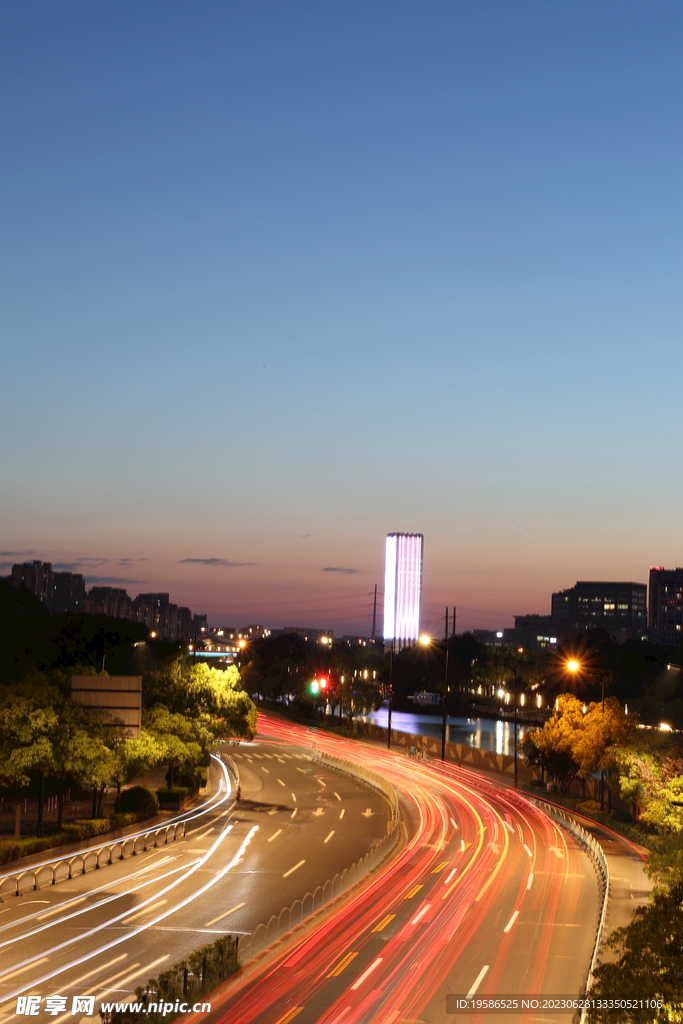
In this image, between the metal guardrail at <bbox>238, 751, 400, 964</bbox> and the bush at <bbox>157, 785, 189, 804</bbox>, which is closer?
the metal guardrail at <bbox>238, 751, 400, 964</bbox>

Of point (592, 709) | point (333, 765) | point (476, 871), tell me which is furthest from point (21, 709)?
point (333, 765)

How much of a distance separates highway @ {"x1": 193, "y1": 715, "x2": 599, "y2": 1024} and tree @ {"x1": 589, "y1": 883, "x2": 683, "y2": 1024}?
733 cm

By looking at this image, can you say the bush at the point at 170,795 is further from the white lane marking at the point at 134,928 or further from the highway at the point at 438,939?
the highway at the point at 438,939

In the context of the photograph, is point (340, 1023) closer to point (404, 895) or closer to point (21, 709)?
point (404, 895)

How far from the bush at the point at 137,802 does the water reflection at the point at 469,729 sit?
282 feet

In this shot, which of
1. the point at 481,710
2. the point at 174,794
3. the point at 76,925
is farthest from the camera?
the point at 481,710

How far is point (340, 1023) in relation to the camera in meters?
21.6

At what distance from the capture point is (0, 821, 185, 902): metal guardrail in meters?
35.2

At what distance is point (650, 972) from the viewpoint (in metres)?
15.5

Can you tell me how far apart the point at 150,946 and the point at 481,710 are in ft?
507

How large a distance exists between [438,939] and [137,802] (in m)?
27.6

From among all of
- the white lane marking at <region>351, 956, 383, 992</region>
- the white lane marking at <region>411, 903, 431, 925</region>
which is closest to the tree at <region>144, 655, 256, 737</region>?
the white lane marking at <region>411, 903, 431, 925</region>

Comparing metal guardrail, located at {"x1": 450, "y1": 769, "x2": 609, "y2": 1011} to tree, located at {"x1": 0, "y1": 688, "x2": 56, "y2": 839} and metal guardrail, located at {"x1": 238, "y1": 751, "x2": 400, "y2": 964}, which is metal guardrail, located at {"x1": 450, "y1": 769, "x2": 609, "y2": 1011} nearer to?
metal guardrail, located at {"x1": 238, "y1": 751, "x2": 400, "y2": 964}

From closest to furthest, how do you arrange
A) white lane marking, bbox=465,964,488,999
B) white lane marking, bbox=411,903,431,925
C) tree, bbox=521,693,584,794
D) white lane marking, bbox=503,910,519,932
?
white lane marking, bbox=465,964,488,999 → white lane marking, bbox=503,910,519,932 → white lane marking, bbox=411,903,431,925 → tree, bbox=521,693,584,794
